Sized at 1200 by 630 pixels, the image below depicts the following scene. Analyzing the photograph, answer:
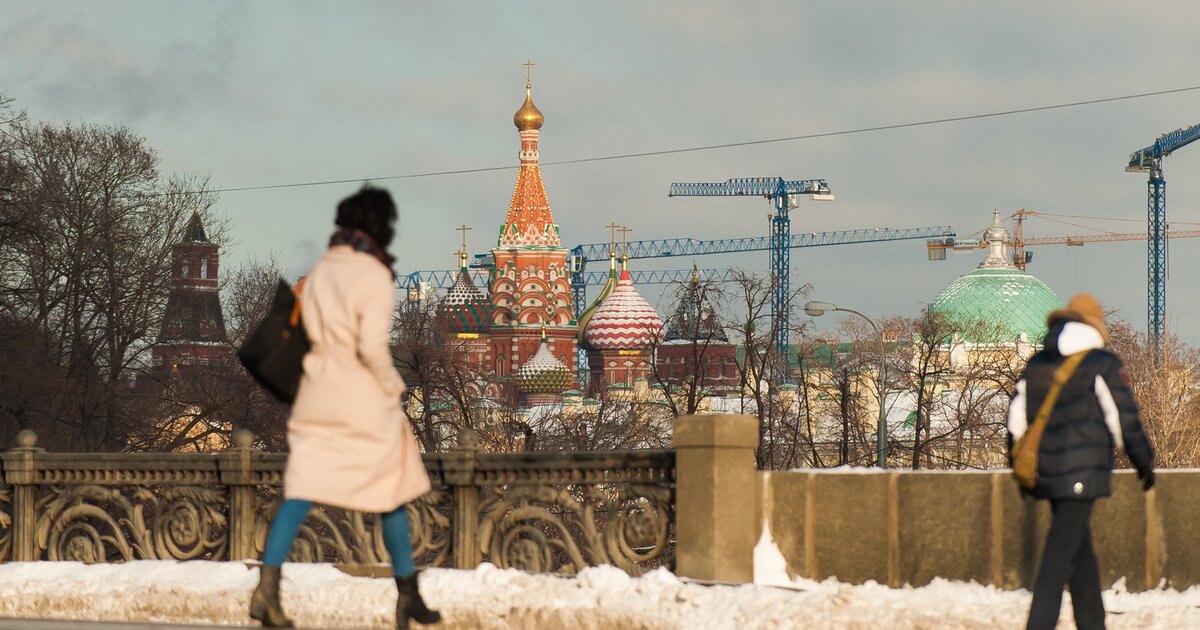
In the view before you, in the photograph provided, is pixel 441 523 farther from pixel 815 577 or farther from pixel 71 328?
pixel 71 328

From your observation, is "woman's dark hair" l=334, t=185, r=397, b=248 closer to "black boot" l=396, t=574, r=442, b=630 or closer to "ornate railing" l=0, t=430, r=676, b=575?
"black boot" l=396, t=574, r=442, b=630

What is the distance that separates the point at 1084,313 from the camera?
7496 millimetres

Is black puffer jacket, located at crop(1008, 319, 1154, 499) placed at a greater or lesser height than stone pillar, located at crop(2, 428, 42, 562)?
greater

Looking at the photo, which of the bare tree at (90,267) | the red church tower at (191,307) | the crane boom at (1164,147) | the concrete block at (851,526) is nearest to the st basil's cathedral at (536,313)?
the crane boom at (1164,147)

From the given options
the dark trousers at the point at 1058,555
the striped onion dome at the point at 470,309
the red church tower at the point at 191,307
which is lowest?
the dark trousers at the point at 1058,555

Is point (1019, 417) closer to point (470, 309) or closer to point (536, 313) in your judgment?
point (536, 313)

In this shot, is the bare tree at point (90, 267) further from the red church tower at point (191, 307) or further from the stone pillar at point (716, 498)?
the stone pillar at point (716, 498)

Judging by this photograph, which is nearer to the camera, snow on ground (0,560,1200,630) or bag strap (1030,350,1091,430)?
bag strap (1030,350,1091,430)

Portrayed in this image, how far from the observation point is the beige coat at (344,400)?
289 inches

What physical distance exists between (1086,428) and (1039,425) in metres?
0.18

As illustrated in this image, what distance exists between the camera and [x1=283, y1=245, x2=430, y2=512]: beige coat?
735 cm

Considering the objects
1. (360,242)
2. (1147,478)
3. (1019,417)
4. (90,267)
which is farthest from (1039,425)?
(90,267)

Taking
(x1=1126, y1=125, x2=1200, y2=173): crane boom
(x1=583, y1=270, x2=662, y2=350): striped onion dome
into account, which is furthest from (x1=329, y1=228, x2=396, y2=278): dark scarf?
(x1=1126, y1=125, x2=1200, y2=173): crane boom

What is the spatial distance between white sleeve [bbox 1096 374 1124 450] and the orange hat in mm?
244
